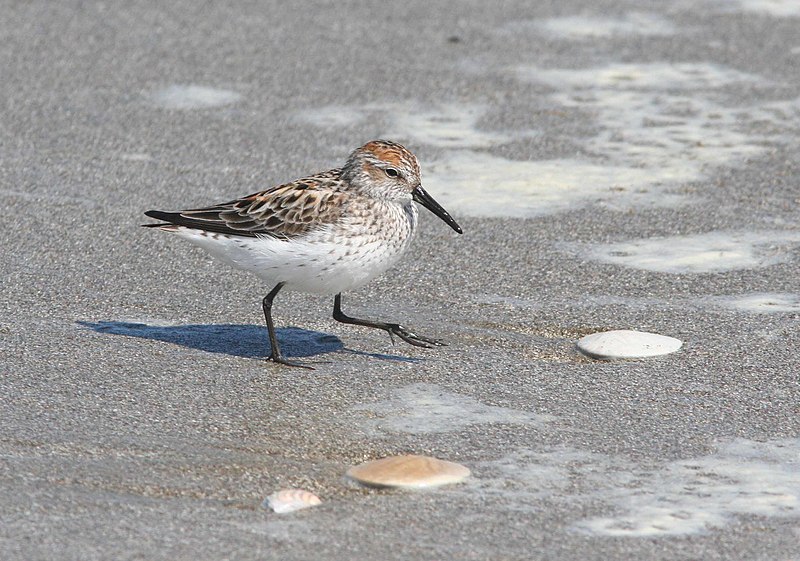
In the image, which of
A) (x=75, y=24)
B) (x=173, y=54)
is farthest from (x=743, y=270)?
(x=75, y=24)

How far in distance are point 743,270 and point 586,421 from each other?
208cm

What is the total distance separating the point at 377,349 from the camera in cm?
629

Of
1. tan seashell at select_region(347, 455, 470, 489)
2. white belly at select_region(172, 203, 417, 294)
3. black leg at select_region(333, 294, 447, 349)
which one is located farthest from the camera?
black leg at select_region(333, 294, 447, 349)

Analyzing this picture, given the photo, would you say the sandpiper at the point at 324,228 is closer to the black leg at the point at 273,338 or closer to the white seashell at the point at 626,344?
the black leg at the point at 273,338

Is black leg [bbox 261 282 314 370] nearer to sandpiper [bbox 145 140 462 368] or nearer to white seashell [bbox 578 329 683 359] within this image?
sandpiper [bbox 145 140 462 368]

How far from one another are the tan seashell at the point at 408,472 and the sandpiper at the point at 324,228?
1354mm

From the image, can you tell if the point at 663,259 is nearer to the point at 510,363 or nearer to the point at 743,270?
the point at 743,270

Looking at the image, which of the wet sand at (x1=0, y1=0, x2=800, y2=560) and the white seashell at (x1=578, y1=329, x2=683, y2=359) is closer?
the wet sand at (x1=0, y1=0, x2=800, y2=560)

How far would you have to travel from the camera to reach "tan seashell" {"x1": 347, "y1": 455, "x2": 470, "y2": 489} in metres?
4.64

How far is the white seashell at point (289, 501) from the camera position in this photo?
4.45 metres

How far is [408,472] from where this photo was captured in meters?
4.68

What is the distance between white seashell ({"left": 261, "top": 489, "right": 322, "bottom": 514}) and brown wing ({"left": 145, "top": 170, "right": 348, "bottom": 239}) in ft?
5.94

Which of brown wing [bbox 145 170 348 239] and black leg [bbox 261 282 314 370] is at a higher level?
brown wing [bbox 145 170 348 239]

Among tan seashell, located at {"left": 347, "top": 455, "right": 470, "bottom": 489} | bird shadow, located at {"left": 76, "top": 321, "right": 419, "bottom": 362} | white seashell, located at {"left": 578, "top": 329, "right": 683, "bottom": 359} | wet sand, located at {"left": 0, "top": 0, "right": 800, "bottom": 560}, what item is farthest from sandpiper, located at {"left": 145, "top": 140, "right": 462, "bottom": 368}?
tan seashell, located at {"left": 347, "top": 455, "right": 470, "bottom": 489}
